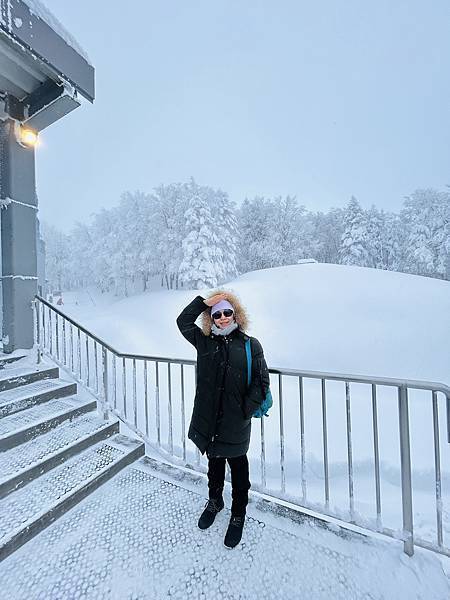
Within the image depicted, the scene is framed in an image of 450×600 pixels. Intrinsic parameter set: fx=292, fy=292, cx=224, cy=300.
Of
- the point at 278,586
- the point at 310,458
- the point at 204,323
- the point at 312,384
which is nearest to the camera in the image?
the point at 278,586

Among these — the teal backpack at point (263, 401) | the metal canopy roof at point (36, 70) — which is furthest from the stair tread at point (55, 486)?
the metal canopy roof at point (36, 70)

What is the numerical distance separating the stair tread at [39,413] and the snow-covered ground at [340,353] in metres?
1.62

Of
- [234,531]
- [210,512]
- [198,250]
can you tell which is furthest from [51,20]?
[198,250]

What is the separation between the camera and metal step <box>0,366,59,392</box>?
3.48 m

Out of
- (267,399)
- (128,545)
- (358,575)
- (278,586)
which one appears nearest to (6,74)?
(267,399)

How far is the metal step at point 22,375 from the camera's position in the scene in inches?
137

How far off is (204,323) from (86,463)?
1887 millimetres

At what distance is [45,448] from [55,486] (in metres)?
0.47

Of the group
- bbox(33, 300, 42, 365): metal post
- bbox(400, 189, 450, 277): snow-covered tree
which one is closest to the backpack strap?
bbox(33, 300, 42, 365): metal post

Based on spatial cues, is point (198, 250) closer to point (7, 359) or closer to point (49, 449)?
point (7, 359)

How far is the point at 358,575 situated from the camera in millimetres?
1802

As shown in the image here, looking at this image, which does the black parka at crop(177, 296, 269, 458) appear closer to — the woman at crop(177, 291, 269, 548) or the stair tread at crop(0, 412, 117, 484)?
the woman at crop(177, 291, 269, 548)

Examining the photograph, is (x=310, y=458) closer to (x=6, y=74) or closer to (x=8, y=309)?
(x=8, y=309)

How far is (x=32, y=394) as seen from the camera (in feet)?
11.1
